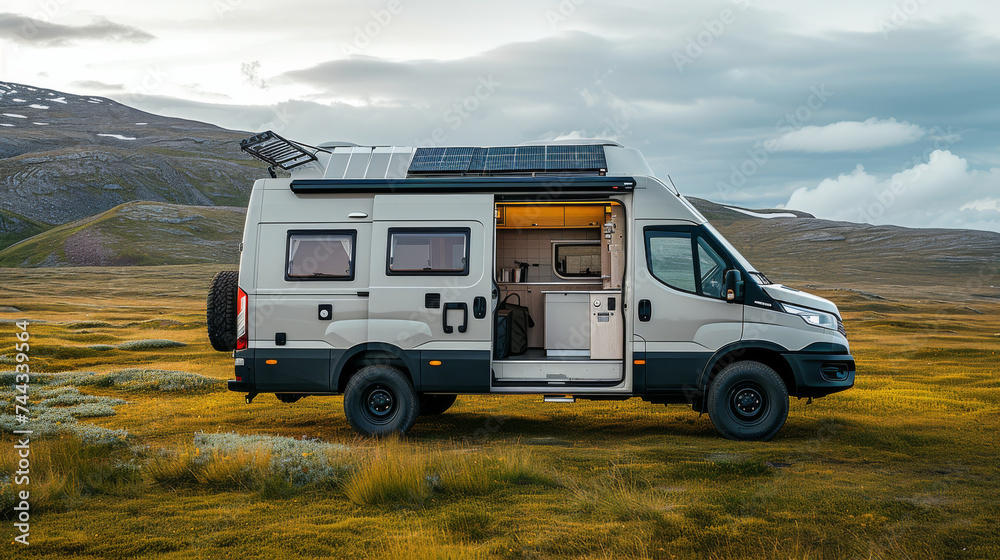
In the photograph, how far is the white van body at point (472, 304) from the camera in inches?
363

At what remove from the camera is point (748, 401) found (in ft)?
30.4

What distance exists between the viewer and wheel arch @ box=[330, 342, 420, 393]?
31.0 feet

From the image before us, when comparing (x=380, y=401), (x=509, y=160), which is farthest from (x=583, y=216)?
(x=380, y=401)

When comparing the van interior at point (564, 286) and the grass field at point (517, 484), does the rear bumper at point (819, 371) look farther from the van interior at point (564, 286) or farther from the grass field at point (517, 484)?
the van interior at point (564, 286)

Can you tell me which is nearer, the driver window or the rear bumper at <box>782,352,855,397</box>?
the rear bumper at <box>782,352,855,397</box>

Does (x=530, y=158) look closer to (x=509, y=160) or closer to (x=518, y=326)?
(x=509, y=160)

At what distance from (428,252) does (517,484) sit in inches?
138

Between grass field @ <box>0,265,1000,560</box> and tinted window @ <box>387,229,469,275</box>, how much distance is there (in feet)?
7.27

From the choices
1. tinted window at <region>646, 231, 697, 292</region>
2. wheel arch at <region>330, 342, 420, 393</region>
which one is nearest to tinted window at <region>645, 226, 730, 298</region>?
tinted window at <region>646, 231, 697, 292</region>

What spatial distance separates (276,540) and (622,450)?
4.38 m

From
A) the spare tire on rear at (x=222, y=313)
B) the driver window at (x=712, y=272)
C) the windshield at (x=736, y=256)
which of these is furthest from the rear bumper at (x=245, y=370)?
the windshield at (x=736, y=256)

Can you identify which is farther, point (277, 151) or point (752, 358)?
point (277, 151)

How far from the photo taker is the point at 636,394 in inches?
369

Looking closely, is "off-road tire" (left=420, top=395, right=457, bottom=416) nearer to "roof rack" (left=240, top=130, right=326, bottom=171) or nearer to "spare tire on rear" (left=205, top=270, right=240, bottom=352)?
"spare tire on rear" (left=205, top=270, right=240, bottom=352)
